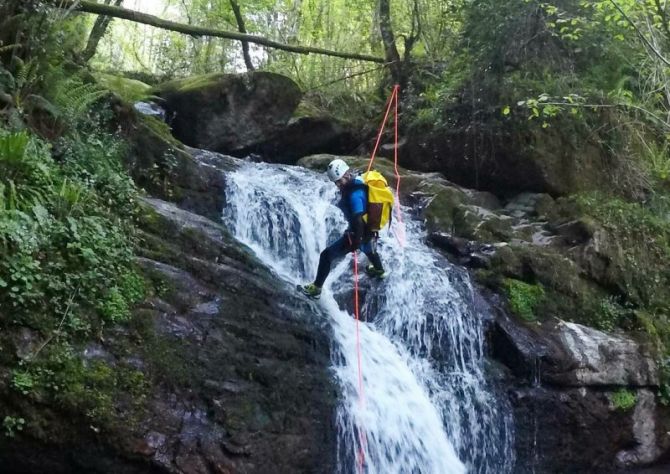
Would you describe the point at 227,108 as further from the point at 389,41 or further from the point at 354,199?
the point at 354,199

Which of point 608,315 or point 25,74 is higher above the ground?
point 25,74

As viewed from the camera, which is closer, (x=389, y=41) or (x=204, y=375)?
(x=204, y=375)

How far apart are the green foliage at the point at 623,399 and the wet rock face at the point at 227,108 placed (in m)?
8.03

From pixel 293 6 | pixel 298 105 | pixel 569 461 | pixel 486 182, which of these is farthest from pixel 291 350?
pixel 293 6

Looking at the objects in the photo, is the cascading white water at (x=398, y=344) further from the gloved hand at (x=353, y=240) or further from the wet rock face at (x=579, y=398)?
the gloved hand at (x=353, y=240)

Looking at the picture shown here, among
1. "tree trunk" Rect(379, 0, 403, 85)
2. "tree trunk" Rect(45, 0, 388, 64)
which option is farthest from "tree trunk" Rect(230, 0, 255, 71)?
"tree trunk" Rect(379, 0, 403, 85)

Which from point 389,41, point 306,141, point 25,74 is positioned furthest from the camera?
point 389,41

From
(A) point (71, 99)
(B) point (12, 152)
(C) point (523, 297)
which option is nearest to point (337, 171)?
(A) point (71, 99)

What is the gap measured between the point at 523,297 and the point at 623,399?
1821 mm

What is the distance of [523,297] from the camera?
888cm

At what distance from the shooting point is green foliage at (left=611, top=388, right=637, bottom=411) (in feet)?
27.2

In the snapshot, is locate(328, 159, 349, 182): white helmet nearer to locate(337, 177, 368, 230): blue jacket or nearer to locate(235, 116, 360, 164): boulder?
locate(337, 177, 368, 230): blue jacket

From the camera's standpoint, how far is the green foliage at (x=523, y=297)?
872 cm

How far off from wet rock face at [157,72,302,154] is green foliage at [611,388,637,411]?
803cm
